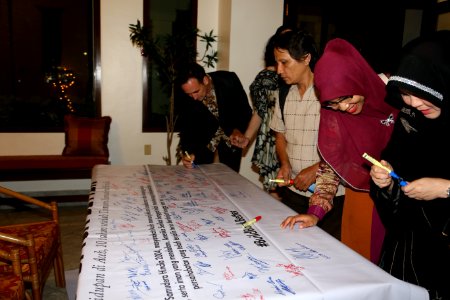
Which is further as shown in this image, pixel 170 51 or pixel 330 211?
pixel 170 51

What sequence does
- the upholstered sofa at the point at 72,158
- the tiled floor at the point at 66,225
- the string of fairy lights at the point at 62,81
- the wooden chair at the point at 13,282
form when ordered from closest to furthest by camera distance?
the wooden chair at the point at 13,282, the tiled floor at the point at 66,225, the upholstered sofa at the point at 72,158, the string of fairy lights at the point at 62,81

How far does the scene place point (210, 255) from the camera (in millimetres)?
1145

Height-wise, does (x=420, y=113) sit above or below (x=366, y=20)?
below

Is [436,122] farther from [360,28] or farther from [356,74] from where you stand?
[360,28]

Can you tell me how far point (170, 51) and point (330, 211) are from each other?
2.75 meters

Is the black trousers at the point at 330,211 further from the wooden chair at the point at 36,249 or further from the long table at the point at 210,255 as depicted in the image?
the wooden chair at the point at 36,249

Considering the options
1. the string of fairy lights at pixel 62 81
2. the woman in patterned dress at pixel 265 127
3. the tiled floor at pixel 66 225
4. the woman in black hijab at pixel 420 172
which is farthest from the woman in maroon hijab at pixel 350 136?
the string of fairy lights at pixel 62 81

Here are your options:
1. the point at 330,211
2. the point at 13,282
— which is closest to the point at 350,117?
the point at 330,211

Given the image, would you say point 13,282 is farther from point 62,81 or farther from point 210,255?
point 62,81

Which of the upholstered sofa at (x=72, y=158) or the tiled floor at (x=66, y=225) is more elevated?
the upholstered sofa at (x=72, y=158)

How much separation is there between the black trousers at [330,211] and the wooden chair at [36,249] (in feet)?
3.86

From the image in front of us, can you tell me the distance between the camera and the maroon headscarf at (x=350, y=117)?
4.32 feet

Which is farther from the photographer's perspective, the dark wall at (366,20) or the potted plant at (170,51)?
the dark wall at (366,20)

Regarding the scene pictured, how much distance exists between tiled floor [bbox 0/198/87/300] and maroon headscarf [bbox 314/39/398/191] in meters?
1.71
